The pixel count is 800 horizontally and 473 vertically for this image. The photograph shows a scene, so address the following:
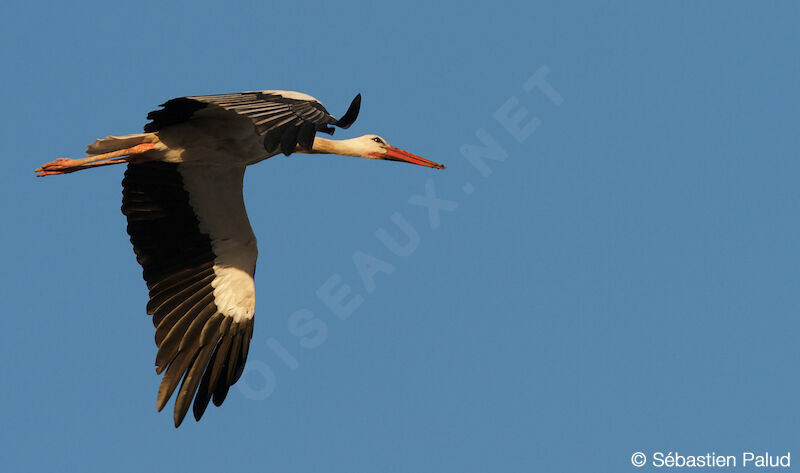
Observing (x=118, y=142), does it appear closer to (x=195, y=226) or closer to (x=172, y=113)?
(x=172, y=113)

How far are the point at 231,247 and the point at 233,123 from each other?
157 cm

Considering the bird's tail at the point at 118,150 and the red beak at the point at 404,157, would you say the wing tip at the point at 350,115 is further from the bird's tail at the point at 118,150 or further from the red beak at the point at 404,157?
the red beak at the point at 404,157

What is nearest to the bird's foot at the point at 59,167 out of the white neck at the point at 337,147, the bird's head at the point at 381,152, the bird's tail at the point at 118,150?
the bird's tail at the point at 118,150

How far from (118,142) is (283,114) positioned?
7.65ft

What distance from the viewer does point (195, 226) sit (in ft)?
34.8

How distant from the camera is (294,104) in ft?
27.0

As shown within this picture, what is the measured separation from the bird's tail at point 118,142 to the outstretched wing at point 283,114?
727 millimetres

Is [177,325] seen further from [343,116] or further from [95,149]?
[343,116]

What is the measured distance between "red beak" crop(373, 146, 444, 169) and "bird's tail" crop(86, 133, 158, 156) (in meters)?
2.28

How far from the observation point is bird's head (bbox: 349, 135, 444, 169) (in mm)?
10922

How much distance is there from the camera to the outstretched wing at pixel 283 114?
7.54 m

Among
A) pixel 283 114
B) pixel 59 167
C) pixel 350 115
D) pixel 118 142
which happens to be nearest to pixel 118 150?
pixel 118 142

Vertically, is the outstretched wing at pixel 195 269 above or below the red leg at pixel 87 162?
below

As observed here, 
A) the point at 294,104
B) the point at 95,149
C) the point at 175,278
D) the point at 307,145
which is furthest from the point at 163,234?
the point at 307,145
